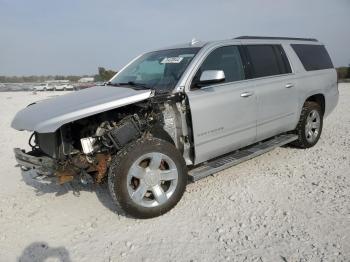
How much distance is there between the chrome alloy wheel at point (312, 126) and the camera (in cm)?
582

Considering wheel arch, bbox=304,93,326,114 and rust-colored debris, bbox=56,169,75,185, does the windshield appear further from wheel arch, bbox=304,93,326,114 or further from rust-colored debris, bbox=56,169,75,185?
wheel arch, bbox=304,93,326,114

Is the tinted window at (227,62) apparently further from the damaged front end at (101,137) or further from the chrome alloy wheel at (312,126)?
the chrome alloy wheel at (312,126)

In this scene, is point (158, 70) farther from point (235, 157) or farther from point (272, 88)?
point (272, 88)

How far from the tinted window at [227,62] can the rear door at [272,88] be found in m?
0.22

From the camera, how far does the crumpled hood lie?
10.6 feet

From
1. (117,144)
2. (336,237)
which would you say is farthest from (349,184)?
(117,144)

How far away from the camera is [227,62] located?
179 inches

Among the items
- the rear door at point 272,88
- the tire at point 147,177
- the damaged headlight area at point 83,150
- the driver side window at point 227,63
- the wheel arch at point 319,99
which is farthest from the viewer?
the wheel arch at point 319,99

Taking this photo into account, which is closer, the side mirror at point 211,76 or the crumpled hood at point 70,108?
the crumpled hood at point 70,108

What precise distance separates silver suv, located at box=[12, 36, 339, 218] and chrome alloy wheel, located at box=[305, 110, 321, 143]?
692 mm

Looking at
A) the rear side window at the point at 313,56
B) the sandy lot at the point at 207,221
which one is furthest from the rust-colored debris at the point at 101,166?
the rear side window at the point at 313,56

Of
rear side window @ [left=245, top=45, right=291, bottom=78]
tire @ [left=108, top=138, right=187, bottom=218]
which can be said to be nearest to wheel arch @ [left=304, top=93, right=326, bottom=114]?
rear side window @ [left=245, top=45, right=291, bottom=78]


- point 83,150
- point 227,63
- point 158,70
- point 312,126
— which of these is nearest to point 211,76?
point 227,63

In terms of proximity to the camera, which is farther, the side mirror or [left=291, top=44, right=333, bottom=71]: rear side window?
[left=291, top=44, right=333, bottom=71]: rear side window
